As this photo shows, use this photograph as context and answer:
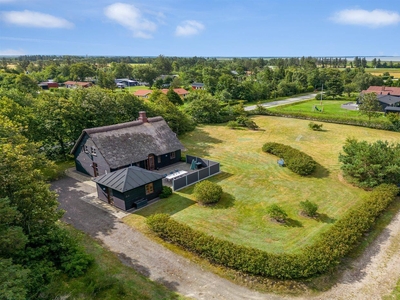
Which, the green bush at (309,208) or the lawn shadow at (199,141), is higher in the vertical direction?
the lawn shadow at (199,141)

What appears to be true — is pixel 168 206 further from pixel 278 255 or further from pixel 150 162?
pixel 278 255

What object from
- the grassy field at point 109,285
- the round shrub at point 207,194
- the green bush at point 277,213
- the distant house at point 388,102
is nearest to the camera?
the grassy field at point 109,285

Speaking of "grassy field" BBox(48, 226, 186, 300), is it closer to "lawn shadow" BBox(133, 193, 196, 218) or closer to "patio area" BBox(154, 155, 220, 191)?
"lawn shadow" BBox(133, 193, 196, 218)

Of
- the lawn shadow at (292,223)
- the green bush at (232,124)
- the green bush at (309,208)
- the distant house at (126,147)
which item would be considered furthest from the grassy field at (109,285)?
the green bush at (232,124)

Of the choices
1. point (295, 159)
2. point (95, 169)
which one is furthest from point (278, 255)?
point (95, 169)

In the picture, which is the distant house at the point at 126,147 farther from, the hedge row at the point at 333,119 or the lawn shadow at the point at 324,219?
the hedge row at the point at 333,119
